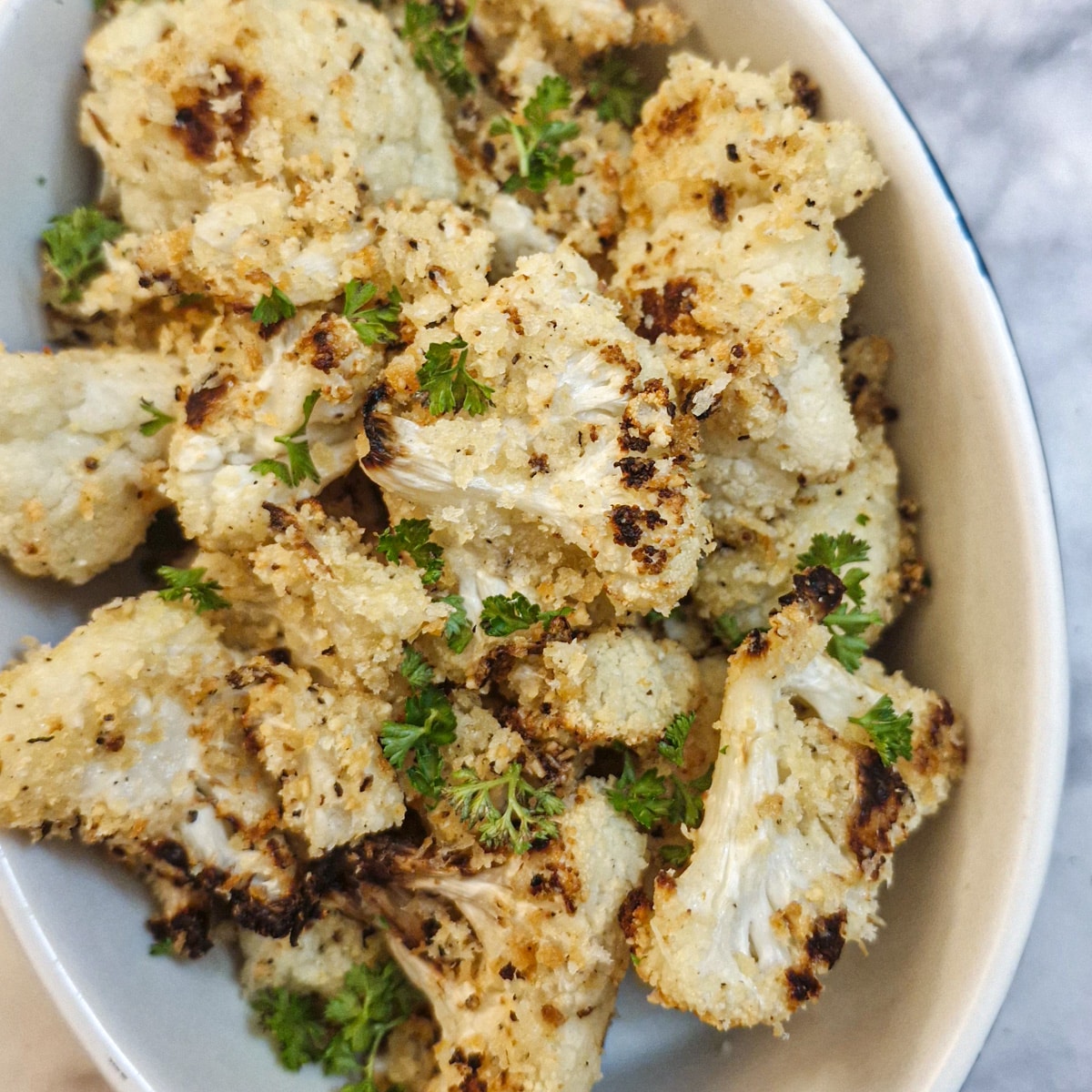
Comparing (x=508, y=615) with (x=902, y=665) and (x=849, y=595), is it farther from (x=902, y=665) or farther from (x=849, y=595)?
(x=902, y=665)

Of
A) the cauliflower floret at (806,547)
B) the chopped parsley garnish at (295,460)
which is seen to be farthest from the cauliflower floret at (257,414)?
the cauliflower floret at (806,547)

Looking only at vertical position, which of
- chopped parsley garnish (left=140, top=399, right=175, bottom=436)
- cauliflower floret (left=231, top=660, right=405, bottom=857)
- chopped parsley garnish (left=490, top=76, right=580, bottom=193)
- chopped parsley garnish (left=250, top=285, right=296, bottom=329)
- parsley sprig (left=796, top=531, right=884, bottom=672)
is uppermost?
chopped parsley garnish (left=490, top=76, right=580, bottom=193)

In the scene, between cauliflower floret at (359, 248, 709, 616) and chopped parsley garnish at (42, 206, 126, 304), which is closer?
cauliflower floret at (359, 248, 709, 616)

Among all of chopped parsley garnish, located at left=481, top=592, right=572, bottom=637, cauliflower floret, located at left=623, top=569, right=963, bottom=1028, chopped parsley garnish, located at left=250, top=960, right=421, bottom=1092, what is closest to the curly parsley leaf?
chopped parsley garnish, located at left=250, top=960, right=421, bottom=1092

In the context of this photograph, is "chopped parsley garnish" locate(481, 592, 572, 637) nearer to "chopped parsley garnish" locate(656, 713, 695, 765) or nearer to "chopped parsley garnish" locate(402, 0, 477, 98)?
"chopped parsley garnish" locate(656, 713, 695, 765)

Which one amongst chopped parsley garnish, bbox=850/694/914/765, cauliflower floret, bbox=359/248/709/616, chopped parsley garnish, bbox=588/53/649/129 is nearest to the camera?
cauliflower floret, bbox=359/248/709/616

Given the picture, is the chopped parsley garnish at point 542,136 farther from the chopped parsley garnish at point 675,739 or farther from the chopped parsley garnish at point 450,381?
the chopped parsley garnish at point 675,739

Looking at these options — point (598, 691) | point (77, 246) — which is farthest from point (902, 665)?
point (77, 246)
